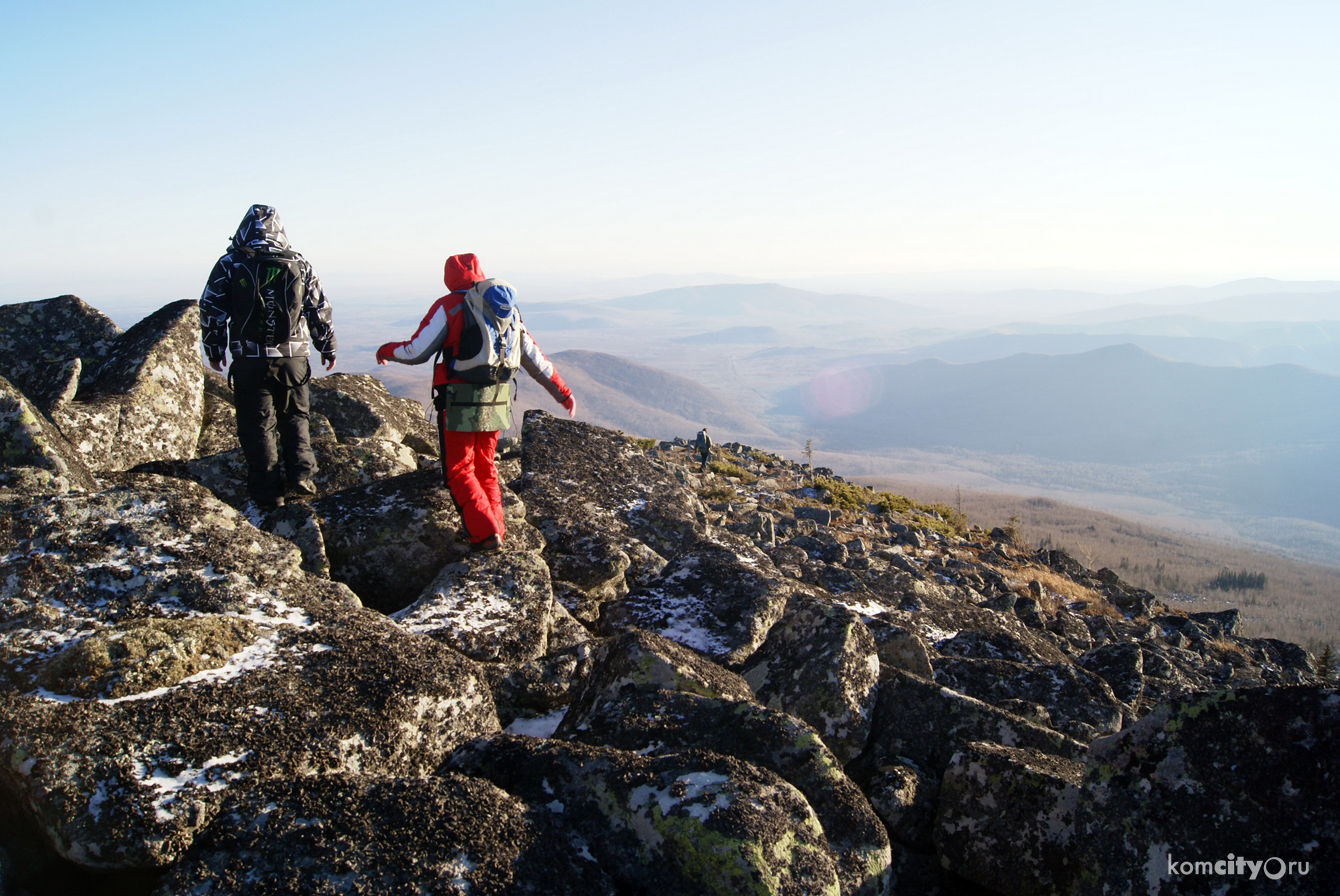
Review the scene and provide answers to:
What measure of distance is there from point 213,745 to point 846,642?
3978 mm

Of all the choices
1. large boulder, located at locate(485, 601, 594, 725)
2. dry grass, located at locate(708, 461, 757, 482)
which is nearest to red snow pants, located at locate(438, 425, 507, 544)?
large boulder, located at locate(485, 601, 594, 725)

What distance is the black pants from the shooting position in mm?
7422

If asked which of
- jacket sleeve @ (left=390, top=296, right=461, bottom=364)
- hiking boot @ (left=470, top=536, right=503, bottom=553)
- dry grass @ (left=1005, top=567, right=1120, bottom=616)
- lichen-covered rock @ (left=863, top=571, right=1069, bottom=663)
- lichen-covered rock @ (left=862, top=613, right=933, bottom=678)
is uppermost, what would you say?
jacket sleeve @ (left=390, top=296, right=461, bottom=364)

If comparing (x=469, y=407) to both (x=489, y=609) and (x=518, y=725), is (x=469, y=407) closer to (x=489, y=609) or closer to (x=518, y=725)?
(x=489, y=609)

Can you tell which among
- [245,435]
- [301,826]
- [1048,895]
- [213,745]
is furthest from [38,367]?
[1048,895]

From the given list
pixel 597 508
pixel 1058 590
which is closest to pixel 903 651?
pixel 597 508

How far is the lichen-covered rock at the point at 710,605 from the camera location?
646 cm

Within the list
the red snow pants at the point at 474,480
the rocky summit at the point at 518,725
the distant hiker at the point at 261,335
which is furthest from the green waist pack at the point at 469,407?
the distant hiker at the point at 261,335

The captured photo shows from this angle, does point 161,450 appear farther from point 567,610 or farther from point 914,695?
point 914,695

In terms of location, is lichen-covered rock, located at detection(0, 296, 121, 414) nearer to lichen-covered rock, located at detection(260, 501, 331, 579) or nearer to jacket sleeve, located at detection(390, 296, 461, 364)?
lichen-covered rock, located at detection(260, 501, 331, 579)

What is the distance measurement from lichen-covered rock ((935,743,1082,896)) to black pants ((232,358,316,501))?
6662 mm

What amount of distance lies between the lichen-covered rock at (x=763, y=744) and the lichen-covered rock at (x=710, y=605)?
72.1 inches

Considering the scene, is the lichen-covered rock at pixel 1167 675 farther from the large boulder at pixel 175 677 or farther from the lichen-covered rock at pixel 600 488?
the large boulder at pixel 175 677

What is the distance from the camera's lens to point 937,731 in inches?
204
